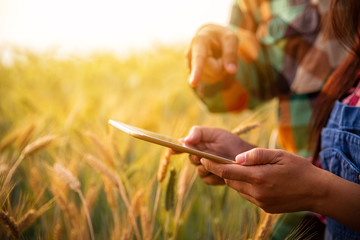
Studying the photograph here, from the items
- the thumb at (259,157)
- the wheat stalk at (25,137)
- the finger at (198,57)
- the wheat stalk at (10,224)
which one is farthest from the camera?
the wheat stalk at (25,137)

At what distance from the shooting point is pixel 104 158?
74cm

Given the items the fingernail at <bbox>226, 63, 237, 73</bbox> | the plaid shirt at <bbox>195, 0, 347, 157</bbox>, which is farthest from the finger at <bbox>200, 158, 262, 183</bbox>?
the plaid shirt at <bbox>195, 0, 347, 157</bbox>

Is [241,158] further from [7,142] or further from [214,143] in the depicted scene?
[7,142]

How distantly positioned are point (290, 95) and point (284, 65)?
0.10 metres

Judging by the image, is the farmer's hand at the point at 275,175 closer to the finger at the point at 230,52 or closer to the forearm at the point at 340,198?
the forearm at the point at 340,198

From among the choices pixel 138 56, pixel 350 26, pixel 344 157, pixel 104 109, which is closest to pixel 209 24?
pixel 350 26

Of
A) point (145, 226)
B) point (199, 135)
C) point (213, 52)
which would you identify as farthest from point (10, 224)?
point (213, 52)

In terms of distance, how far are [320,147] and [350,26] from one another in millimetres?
274

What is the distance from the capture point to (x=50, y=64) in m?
1.99

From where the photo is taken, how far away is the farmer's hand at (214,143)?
1.93 ft

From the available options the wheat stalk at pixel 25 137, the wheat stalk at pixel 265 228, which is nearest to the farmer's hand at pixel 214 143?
the wheat stalk at pixel 265 228

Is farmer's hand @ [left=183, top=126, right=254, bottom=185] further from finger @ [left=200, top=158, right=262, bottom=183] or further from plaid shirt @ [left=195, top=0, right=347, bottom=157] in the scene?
plaid shirt @ [left=195, top=0, right=347, bottom=157]

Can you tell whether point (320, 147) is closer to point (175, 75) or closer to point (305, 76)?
point (305, 76)

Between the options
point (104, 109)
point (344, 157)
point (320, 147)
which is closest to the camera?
point (344, 157)
